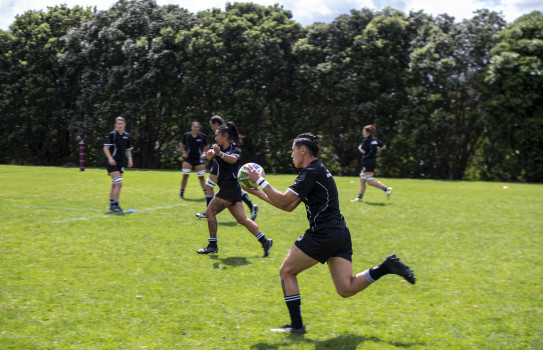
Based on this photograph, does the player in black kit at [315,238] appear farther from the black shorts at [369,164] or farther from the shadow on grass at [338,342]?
the black shorts at [369,164]

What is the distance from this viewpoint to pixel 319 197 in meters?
5.11

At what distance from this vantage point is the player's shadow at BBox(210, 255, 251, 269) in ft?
25.2

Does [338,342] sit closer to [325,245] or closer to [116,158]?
[325,245]

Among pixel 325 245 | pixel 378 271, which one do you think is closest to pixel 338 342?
pixel 378 271

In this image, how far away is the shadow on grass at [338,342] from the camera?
472 cm

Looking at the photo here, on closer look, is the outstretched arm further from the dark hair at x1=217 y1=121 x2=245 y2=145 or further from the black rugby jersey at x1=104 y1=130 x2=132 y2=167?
the black rugby jersey at x1=104 y1=130 x2=132 y2=167

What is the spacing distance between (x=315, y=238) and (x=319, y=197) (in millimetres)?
405

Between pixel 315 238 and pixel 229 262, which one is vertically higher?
pixel 315 238

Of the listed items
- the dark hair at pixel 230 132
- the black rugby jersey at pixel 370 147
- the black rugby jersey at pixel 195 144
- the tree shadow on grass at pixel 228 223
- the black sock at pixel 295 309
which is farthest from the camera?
the black rugby jersey at pixel 370 147

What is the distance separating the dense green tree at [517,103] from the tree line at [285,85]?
0.22ft

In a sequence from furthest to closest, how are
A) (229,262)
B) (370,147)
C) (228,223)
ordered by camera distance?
1. (370,147)
2. (228,223)
3. (229,262)

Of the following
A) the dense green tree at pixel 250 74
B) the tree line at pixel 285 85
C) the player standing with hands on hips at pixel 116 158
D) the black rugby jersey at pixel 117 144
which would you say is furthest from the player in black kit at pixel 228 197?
the dense green tree at pixel 250 74

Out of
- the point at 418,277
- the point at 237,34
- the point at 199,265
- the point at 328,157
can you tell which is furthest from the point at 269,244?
the point at 237,34

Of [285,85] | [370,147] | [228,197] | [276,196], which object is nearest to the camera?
[276,196]
